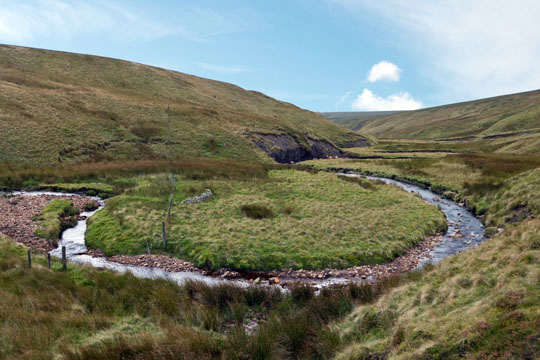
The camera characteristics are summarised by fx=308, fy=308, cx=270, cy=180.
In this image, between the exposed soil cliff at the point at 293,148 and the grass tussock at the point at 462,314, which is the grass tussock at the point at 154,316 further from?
the exposed soil cliff at the point at 293,148

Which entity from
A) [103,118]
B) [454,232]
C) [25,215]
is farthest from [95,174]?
[454,232]

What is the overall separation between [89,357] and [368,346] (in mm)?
6492

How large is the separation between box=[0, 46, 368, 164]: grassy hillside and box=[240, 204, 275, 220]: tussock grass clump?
79.4ft

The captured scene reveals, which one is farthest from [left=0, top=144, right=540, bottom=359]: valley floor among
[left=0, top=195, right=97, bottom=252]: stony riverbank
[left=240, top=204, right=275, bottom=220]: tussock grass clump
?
[left=240, top=204, right=275, bottom=220]: tussock grass clump

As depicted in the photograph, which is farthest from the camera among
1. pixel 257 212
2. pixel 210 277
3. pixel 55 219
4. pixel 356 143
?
pixel 356 143

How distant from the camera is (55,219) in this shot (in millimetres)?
20359

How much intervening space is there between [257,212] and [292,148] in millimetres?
47377

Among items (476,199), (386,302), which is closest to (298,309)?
(386,302)

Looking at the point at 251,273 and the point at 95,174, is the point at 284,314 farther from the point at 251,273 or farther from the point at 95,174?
the point at 95,174

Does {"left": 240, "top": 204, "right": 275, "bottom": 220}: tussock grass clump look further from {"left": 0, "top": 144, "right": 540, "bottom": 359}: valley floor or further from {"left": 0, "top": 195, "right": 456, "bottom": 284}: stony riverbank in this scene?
{"left": 0, "top": 195, "right": 456, "bottom": 284}: stony riverbank

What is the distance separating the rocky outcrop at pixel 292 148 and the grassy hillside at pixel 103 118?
201 cm

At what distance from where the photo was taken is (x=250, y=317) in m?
10.6

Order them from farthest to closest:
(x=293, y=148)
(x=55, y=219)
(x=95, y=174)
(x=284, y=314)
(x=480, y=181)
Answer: (x=293, y=148) < (x=95, y=174) < (x=480, y=181) < (x=55, y=219) < (x=284, y=314)

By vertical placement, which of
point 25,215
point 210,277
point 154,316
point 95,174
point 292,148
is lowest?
point 210,277
